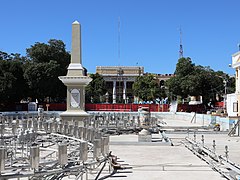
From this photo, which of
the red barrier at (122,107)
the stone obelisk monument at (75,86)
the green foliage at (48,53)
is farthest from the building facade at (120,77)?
the stone obelisk monument at (75,86)

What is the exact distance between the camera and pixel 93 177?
1093 cm

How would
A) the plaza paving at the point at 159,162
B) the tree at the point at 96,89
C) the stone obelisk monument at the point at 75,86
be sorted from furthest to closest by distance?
the tree at the point at 96,89 → the stone obelisk monument at the point at 75,86 → the plaza paving at the point at 159,162

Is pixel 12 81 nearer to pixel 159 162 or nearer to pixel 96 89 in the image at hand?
pixel 96 89

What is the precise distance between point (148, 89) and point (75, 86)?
57.1 metres

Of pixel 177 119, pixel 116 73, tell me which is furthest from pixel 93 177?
pixel 116 73

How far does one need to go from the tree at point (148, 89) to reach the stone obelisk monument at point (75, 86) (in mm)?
55466

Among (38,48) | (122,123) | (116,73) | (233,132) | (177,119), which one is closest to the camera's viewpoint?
(233,132)

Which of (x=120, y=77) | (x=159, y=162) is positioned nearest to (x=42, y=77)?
(x=159, y=162)

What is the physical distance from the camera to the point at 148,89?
80.4 metres

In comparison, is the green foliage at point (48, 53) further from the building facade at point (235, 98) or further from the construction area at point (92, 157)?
the construction area at point (92, 157)

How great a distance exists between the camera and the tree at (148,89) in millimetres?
79688

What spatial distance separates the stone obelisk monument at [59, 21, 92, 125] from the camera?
2367 centimetres

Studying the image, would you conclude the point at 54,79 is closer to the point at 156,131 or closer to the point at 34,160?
the point at 156,131

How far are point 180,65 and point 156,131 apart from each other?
34.8 m
